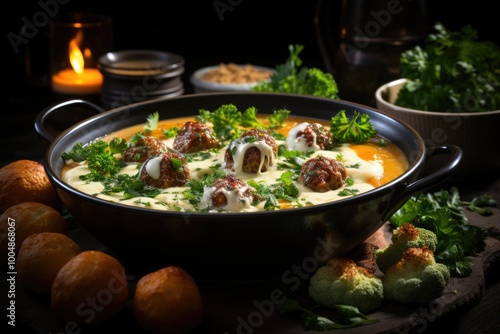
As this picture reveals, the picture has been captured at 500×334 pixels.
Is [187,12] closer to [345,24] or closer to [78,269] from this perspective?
[345,24]

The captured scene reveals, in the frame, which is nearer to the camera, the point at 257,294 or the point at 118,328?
the point at 118,328

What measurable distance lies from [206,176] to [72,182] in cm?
70

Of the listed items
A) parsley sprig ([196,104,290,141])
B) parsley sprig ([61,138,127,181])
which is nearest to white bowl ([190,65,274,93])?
parsley sprig ([196,104,290,141])

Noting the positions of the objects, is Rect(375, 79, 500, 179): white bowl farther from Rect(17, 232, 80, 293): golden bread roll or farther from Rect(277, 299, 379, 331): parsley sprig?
Rect(17, 232, 80, 293): golden bread roll

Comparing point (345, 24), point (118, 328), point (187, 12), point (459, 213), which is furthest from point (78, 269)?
point (187, 12)

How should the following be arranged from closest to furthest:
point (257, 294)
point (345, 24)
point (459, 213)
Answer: point (257, 294), point (459, 213), point (345, 24)

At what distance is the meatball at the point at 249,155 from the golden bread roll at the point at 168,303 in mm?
903

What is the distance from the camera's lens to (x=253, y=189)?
377 centimetres

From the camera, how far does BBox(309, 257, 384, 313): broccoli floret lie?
3498 millimetres

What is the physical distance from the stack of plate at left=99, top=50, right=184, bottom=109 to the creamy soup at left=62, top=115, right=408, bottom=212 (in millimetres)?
1535

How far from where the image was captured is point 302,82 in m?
6.11

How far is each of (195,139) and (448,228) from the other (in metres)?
1.47

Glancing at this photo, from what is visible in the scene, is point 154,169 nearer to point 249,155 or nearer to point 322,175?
point 249,155

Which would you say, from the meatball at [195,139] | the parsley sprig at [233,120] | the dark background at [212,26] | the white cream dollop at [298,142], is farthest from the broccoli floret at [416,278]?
the dark background at [212,26]
